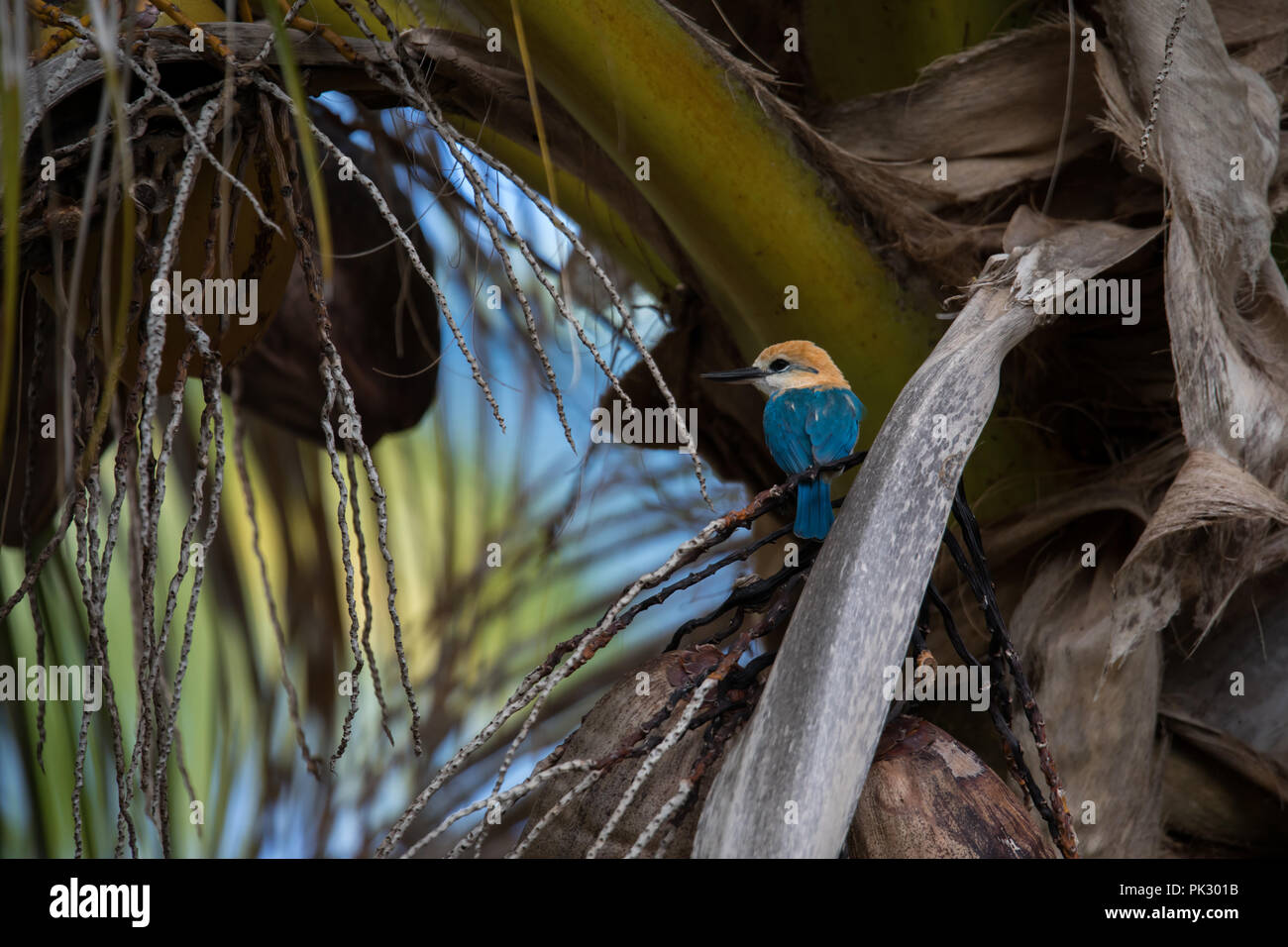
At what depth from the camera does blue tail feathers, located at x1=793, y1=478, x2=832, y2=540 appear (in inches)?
44.6

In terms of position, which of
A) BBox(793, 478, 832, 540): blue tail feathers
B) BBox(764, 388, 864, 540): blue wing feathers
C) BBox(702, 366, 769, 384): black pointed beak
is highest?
BBox(702, 366, 769, 384): black pointed beak

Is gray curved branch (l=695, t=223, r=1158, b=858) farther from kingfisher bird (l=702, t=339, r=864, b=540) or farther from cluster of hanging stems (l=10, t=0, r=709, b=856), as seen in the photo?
kingfisher bird (l=702, t=339, r=864, b=540)

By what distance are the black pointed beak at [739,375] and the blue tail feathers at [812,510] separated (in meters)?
0.32

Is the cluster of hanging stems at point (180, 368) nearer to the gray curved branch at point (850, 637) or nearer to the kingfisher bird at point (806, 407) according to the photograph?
the gray curved branch at point (850, 637)

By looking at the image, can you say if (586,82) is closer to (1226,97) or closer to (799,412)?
(799,412)

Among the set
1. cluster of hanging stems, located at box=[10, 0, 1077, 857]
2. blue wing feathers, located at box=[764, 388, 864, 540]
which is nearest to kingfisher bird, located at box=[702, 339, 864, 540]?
blue wing feathers, located at box=[764, 388, 864, 540]

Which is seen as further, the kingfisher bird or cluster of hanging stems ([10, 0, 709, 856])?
the kingfisher bird

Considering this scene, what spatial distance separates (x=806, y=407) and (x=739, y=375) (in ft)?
0.58

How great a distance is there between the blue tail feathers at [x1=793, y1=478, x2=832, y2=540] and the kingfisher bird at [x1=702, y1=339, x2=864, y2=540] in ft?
0.46

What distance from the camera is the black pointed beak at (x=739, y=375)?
4.95 ft

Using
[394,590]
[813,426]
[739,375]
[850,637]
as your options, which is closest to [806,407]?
[813,426]

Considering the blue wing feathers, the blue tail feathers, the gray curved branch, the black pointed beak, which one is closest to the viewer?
the gray curved branch

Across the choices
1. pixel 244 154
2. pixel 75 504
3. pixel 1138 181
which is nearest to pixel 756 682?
pixel 75 504

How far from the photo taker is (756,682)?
39.4 inches
